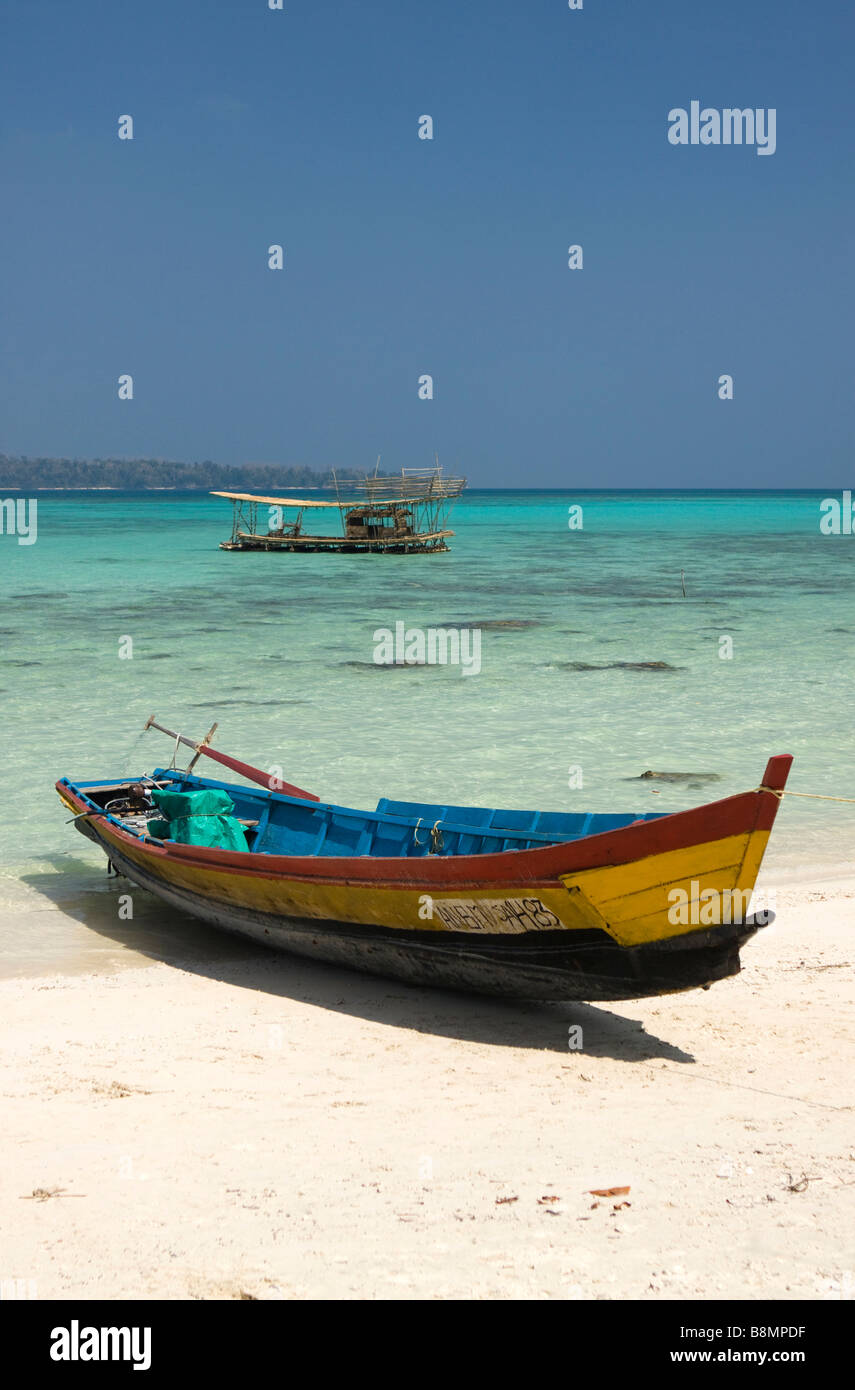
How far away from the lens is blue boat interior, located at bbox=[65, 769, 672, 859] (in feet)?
27.2

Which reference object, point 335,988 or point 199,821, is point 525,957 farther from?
point 199,821

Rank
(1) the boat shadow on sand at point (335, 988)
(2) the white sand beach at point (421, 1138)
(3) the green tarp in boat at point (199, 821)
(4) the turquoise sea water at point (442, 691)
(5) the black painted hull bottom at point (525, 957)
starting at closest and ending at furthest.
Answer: (2) the white sand beach at point (421, 1138) → (5) the black painted hull bottom at point (525, 957) → (1) the boat shadow on sand at point (335, 988) → (3) the green tarp in boat at point (199, 821) → (4) the turquoise sea water at point (442, 691)

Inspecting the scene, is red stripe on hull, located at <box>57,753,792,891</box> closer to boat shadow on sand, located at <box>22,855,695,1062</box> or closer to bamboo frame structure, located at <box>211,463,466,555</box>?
boat shadow on sand, located at <box>22,855,695,1062</box>

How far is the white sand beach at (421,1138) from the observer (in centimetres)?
470

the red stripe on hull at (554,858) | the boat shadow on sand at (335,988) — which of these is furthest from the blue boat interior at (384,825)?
the boat shadow on sand at (335,988)

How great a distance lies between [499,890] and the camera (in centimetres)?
707

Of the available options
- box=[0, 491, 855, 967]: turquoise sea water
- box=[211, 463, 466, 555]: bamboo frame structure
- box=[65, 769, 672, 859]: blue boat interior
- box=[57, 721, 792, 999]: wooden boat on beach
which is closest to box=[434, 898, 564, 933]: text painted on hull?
box=[57, 721, 792, 999]: wooden boat on beach

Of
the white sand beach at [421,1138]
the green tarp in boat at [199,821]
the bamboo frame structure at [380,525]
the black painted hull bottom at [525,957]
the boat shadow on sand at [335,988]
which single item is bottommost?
the boat shadow on sand at [335,988]

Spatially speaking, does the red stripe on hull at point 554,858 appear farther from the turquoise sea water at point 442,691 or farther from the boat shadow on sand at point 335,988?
the turquoise sea water at point 442,691

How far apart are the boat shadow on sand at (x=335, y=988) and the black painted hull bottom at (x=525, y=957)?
0.16m

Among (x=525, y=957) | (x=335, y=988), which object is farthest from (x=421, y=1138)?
(x=335, y=988)

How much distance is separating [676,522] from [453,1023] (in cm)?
10746
